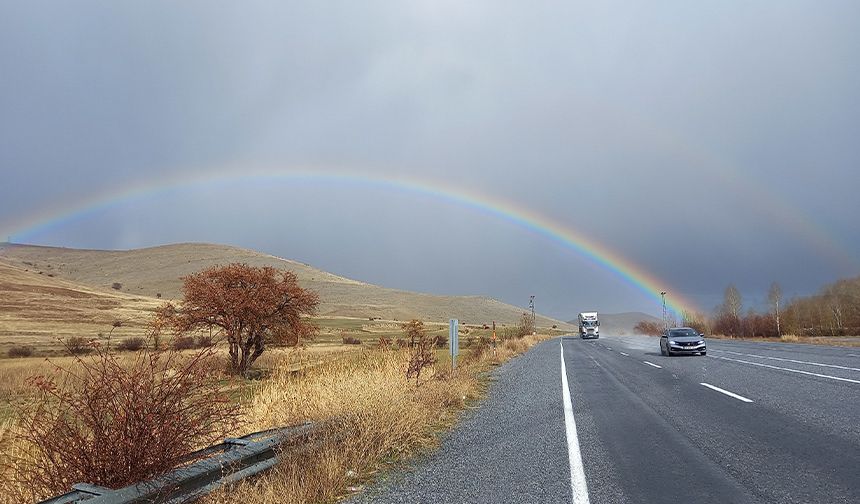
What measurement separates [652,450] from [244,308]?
21.9 metres

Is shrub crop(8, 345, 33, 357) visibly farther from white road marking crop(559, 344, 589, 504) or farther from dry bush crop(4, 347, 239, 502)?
dry bush crop(4, 347, 239, 502)

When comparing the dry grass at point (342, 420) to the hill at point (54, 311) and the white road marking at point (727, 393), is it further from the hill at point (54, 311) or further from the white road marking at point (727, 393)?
the hill at point (54, 311)

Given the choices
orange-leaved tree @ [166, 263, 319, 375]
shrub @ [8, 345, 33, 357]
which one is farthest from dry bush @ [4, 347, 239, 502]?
shrub @ [8, 345, 33, 357]

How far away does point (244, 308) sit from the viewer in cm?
2553

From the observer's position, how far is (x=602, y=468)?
20.3ft

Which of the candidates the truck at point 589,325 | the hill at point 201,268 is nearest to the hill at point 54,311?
the hill at point 201,268

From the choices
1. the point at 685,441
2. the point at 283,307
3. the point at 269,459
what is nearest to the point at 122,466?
the point at 269,459

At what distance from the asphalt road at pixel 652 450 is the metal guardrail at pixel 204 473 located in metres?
1.17

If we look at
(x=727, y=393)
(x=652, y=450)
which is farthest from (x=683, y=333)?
(x=652, y=450)

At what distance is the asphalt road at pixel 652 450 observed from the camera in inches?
208

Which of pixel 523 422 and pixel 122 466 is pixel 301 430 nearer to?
pixel 122 466

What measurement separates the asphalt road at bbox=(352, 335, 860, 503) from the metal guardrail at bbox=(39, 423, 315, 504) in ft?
3.83

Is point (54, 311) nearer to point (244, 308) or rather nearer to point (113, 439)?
point (244, 308)

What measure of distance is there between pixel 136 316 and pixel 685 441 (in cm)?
7236
